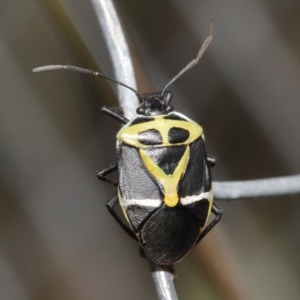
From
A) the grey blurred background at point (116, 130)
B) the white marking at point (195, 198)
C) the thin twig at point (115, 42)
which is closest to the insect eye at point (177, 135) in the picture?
the white marking at point (195, 198)

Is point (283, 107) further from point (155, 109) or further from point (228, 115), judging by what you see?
point (155, 109)

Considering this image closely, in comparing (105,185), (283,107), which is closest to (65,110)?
(105,185)

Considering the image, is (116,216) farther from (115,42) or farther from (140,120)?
(115,42)

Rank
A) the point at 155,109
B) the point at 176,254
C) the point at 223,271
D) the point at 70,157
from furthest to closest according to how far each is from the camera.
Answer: the point at 70,157
the point at 223,271
the point at 155,109
the point at 176,254

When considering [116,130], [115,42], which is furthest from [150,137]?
[116,130]

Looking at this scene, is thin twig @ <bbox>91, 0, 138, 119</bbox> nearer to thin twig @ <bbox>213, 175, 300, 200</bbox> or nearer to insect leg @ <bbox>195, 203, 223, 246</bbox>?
thin twig @ <bbox>213, 175, 300, 200</bbox>

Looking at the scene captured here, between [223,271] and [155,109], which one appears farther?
[223,271]
